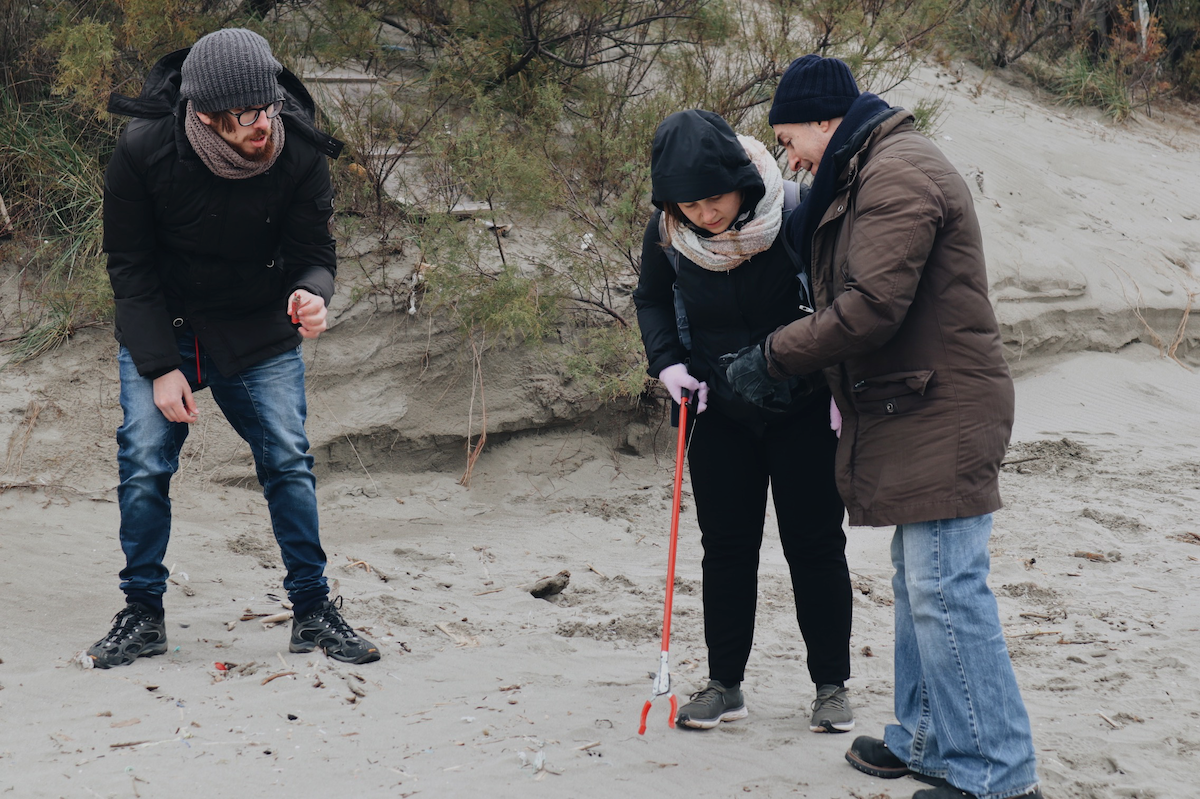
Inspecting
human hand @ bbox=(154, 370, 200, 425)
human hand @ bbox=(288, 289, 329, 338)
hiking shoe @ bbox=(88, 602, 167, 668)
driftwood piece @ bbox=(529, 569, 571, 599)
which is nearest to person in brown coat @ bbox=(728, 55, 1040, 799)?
human hand @ bbox=(288, 289, 329, 338)

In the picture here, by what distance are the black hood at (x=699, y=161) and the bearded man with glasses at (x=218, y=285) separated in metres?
1.24

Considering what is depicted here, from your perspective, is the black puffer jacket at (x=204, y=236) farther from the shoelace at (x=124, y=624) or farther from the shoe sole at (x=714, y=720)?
the shoe sole at (x=714, y=720)

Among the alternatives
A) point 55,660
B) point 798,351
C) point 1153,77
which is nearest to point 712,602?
point 798,351

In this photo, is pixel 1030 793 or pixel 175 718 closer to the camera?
pixel 1030 793

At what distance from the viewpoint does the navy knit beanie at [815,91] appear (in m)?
2.61

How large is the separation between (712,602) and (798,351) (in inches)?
37.3

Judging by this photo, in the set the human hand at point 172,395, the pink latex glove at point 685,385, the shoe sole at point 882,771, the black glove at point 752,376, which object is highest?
the black glove at point 752,376

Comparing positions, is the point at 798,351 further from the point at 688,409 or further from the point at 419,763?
the point at 419,763

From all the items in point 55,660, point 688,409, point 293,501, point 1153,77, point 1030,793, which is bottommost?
point 55,660

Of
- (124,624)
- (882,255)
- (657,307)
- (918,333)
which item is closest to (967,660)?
(918,333)

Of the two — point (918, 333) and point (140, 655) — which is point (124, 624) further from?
point (918, 333)

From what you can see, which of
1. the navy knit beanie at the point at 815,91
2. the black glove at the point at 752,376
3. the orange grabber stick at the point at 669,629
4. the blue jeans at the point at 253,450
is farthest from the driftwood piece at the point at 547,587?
the navy knit beanie at the point at 815,91

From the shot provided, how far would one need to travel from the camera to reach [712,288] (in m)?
2.86

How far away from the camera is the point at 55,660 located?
3357 mm
